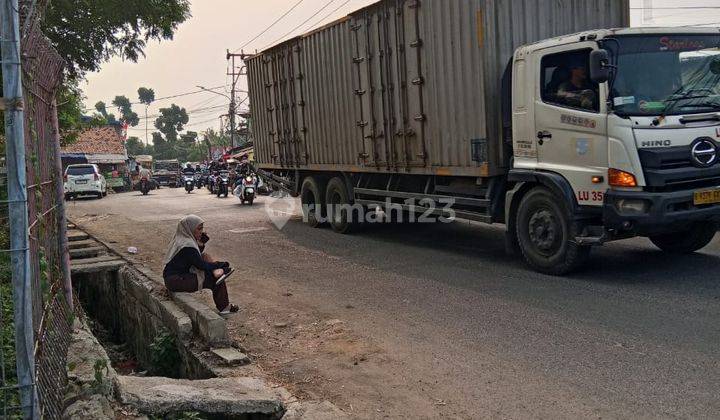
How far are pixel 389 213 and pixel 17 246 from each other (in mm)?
8107

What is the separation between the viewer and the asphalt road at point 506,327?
3.66 m

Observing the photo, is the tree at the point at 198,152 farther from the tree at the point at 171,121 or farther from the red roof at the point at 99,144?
the red roof at the point at 99,144

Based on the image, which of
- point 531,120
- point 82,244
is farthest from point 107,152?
point 531,120

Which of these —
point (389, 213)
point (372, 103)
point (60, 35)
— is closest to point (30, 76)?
point (372, 103)

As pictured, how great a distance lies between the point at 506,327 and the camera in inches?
198

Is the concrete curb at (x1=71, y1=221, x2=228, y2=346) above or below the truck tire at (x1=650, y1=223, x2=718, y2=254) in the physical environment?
below

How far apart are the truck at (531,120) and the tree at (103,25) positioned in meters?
3.71

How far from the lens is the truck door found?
612cm

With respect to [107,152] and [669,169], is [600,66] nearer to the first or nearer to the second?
[669,169]

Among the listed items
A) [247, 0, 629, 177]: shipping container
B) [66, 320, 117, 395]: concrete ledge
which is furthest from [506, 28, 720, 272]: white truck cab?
[66, 320, 117, 395]: concrete ledge

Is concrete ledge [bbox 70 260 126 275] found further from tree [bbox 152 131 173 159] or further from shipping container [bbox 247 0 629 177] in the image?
tree [bbox 152 131 173 159]

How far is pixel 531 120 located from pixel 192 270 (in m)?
→ 3.89

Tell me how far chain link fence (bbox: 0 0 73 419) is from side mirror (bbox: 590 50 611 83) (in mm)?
4540

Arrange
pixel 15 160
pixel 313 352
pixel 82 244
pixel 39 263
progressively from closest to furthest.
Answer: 1. pixel 15 160
2. pixel 39 263
3. pixel 313 352
4. pixel 82 244
